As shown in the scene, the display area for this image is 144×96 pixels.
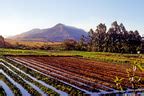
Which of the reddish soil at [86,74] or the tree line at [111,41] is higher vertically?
the tree line at [111,41]

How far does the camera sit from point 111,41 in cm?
6725

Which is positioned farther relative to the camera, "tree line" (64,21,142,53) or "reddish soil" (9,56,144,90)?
"tree line" (64,21,142,53)

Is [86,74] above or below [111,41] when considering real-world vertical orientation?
below

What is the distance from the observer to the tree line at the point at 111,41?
2470 inches

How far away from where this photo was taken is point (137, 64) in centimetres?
333

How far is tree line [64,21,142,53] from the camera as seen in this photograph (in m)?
62.7

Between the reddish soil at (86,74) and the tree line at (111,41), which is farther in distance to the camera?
the tree line at (111,41)

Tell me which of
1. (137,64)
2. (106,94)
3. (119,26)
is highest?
(119,26)

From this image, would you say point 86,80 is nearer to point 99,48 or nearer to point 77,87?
point 77,87

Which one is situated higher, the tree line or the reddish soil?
the tree line

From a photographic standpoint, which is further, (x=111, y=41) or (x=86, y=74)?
(x=111, y=41)

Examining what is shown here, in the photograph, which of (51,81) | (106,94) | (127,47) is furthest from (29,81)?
(127,47)

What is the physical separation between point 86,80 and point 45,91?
15.8 ft

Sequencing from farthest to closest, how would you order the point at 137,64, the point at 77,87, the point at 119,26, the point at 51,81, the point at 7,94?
1. the point at 119,26
2. the point at 51,81
3. the point at 77,87
4. the point at 7,94
5. the point at 137,64
